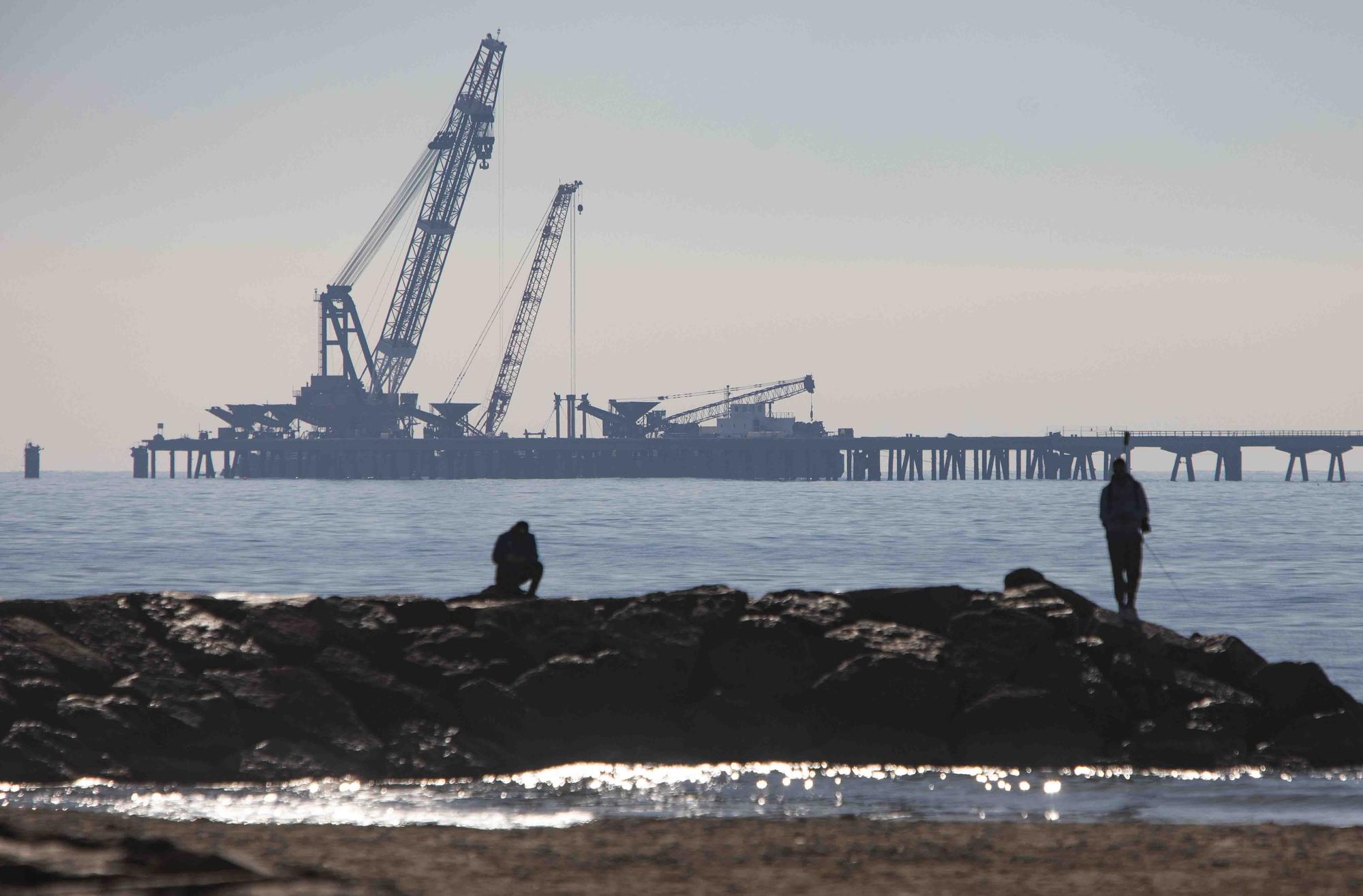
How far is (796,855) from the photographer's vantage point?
9984mm

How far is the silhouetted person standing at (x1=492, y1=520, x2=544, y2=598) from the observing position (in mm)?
17500

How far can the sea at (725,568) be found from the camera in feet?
41.0

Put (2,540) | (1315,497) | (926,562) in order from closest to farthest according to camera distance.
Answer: (926,562), (2,540), (1315,497)

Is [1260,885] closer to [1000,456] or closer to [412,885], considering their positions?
[412,885]

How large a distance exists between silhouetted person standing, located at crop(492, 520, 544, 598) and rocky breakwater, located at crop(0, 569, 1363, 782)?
129 centimetres

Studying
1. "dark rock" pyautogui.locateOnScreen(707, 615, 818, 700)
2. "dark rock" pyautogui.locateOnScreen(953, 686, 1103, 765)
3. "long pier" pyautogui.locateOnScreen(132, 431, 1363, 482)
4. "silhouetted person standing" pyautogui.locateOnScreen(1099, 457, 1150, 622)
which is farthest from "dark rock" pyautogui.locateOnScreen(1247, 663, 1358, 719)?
"long pier" pyautogui.locateOnScreen(132, 431, 1363, 482)

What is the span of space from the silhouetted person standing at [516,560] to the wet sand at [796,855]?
641 cm

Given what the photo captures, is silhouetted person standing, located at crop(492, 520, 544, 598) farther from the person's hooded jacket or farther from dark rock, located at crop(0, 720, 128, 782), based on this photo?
the person's hooded jacket

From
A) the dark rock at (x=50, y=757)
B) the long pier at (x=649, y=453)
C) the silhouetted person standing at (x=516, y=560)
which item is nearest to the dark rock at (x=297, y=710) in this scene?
the dark rock at (x=50, y=757)

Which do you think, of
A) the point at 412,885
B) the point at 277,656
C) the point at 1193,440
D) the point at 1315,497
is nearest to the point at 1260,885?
the point at 412,885

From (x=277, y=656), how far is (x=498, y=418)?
156 m

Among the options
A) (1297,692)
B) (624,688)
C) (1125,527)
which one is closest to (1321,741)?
(1297,692)

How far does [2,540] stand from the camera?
62.9 metres

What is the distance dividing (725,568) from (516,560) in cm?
3026
